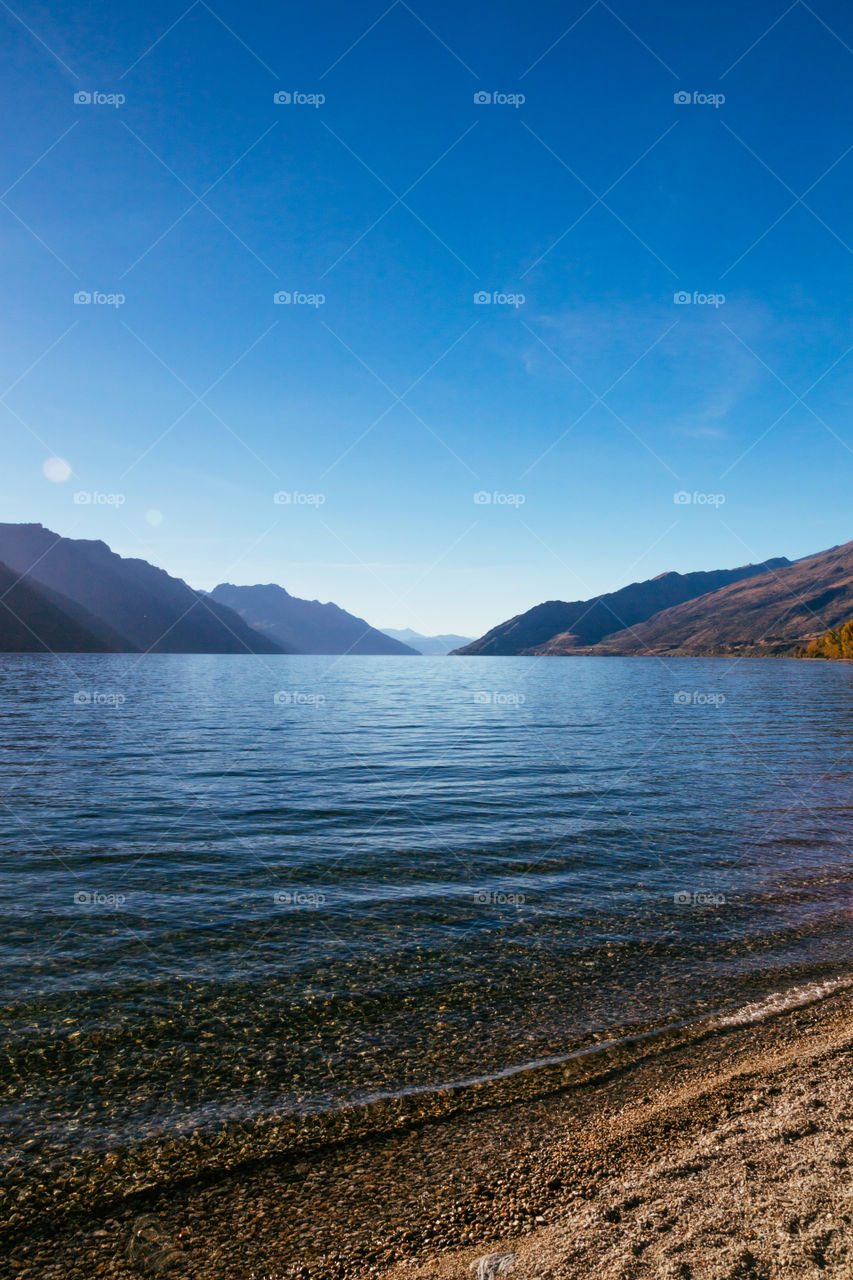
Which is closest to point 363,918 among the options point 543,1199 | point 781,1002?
point 781,1002

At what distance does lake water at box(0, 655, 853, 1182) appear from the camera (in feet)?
32.9

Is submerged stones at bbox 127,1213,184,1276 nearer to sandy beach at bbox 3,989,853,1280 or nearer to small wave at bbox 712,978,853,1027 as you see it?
sandy beach at bbox 3,989,853,1280

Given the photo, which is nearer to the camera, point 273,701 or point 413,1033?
point 413,1033

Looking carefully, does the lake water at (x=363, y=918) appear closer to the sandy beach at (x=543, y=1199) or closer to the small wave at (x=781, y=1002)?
the small wave at (x=781, y=1002)

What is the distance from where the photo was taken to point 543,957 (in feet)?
45.8

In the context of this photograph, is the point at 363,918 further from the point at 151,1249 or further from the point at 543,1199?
the point at 543,1199

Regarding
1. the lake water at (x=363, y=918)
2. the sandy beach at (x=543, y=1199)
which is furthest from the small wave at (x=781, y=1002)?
the sandy beach at (x=543, y=1199)

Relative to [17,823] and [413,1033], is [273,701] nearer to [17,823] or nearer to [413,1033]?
[17,823]

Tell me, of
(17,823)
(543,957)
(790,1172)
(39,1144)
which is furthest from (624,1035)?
(17,823)

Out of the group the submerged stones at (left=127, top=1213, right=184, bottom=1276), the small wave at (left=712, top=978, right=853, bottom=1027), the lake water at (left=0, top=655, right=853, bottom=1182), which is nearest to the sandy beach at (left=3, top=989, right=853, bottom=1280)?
the submerged stones at (left=127, top=1213, right=184, bottom=1276)

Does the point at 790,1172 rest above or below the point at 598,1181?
above

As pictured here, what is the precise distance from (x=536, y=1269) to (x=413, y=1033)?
18.2ft

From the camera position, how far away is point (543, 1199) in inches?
275

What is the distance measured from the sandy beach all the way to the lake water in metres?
1.32
